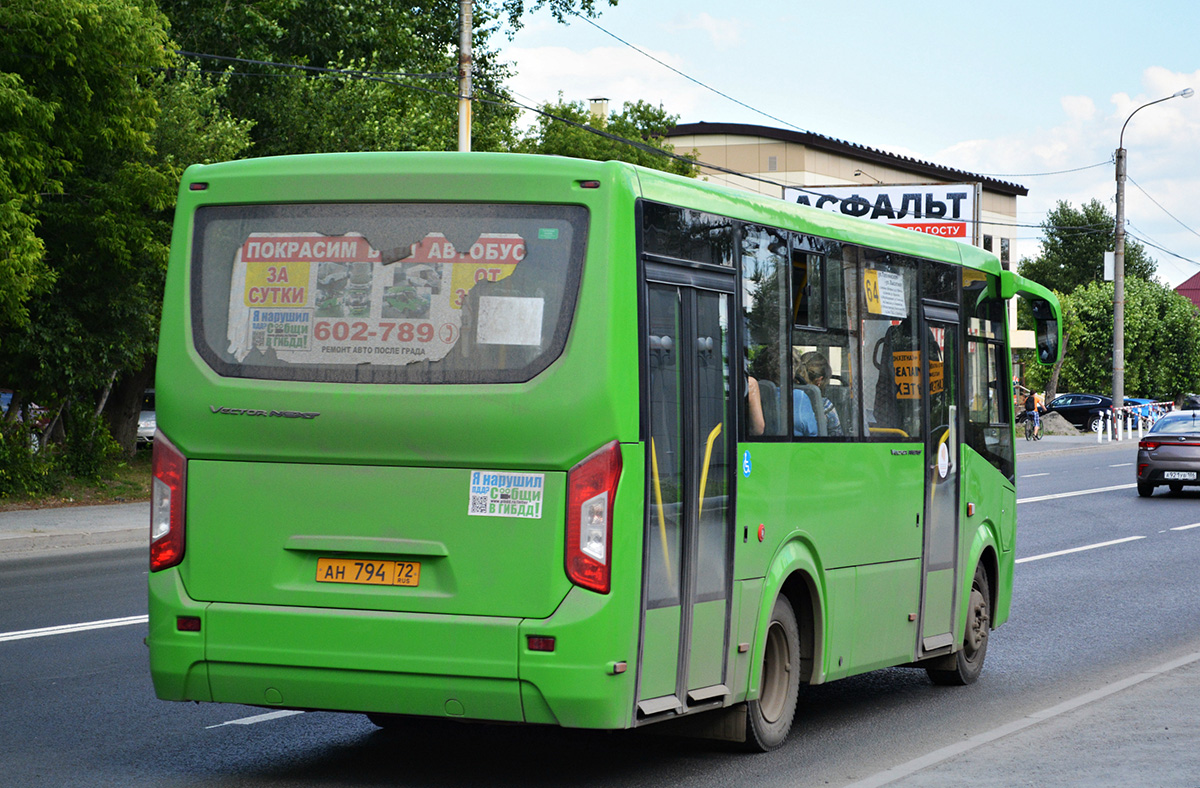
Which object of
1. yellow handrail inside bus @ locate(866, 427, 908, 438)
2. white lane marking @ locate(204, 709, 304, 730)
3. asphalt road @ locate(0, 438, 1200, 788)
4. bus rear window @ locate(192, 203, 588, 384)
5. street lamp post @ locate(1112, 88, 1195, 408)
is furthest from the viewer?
street lamp post @ locate(1112, 88, 1195, 408)

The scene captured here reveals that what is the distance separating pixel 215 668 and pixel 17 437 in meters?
16.6

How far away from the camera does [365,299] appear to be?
657 centimetres

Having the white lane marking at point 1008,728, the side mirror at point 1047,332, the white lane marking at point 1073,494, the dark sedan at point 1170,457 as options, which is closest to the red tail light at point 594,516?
the white lane marking at point 1008,728

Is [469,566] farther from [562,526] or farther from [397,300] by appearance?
[397,300]

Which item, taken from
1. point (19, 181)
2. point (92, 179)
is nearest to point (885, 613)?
point (19, 181)

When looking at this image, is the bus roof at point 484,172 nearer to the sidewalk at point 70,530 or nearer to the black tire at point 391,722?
the black tire at point 391,722

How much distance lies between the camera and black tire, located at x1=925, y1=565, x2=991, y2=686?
33.0ft

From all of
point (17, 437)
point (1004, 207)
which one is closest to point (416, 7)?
point (17, 437)

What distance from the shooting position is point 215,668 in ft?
21.6

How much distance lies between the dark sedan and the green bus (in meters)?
21.9

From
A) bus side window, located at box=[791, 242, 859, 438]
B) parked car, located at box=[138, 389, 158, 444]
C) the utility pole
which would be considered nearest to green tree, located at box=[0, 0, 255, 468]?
the utility pole

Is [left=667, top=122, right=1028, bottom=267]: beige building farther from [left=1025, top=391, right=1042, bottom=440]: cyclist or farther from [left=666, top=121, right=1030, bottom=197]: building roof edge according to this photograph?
[left=1025, top=391, right=1042, bottom=440]: cyclist

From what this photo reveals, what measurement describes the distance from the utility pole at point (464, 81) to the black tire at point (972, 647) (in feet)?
48.6

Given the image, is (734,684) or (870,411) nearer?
(734,684)
